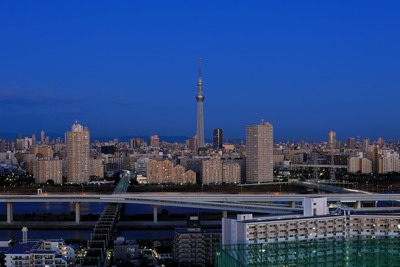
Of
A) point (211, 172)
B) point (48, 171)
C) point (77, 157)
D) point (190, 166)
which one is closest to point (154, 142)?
point (190, 166)

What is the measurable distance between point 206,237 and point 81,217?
176 inches

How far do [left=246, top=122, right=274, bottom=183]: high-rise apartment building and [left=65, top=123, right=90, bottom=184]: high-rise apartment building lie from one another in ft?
13.1

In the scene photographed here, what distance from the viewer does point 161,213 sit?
11875 mm

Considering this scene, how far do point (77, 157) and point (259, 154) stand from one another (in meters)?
4.44

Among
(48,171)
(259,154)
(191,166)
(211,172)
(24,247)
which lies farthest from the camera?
(191,166)

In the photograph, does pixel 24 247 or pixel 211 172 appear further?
pixel 211 172

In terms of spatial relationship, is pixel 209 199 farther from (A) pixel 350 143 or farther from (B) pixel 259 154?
(A) pixel 350 143

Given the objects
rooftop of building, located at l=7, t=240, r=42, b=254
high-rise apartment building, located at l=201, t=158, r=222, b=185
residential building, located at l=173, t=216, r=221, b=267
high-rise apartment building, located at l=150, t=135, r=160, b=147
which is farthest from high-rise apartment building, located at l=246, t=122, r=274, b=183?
high-rise apartment building, located at l=150, t=135, r=160, b=147

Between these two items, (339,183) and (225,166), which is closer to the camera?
(339,183)

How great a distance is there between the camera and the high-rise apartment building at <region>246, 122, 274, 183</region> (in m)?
18.7

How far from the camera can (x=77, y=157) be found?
1858 centimetres

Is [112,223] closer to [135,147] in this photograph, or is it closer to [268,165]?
[268,165]

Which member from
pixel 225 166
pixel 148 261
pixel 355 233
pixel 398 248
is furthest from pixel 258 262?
pixel 225 166

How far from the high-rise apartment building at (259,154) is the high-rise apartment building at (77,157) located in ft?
13.1
